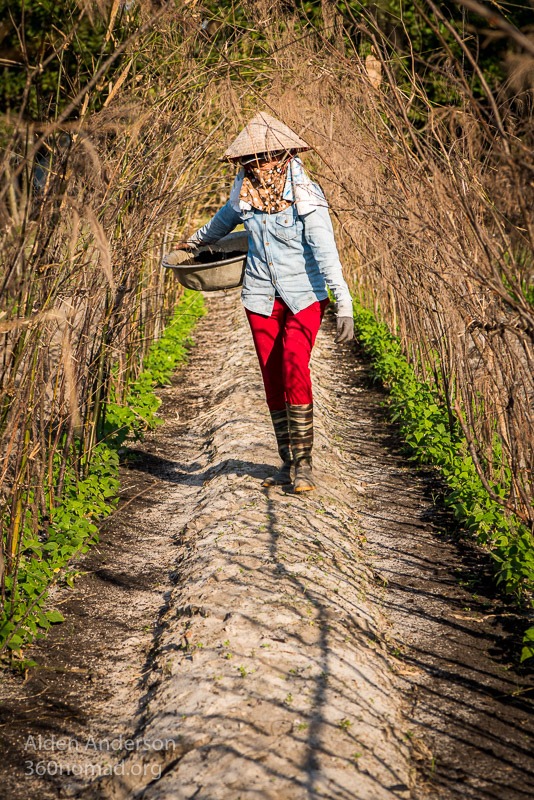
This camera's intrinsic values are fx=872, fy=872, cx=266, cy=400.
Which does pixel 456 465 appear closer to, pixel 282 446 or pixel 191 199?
pixel 282 446

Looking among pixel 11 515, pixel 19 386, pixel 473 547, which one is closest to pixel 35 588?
pixel 11 515

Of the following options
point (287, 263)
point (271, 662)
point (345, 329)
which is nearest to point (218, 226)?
point (287, 263)

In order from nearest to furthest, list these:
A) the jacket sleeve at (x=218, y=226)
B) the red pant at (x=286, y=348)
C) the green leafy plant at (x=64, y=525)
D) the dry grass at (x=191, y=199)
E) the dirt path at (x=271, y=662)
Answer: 1. the dirt path at (x=271, y=662)
2. the dry grass at (x=191, y=199)
3. the green leafy plant at (x=64, y=525)
4. the red pant at (x=286, y=348)
5. the jacket sleeve at (x=218, y=226)

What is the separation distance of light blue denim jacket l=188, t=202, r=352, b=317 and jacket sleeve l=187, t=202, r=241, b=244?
0.08m

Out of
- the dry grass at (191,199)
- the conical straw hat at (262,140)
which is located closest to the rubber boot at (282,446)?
the dry grass at (191,199)

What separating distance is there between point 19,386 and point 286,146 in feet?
5.54

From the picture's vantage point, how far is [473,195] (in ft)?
12.7

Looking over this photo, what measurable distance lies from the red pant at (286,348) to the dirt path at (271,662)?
0.53 metres

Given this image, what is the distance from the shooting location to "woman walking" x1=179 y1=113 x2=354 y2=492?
4102 millimetres

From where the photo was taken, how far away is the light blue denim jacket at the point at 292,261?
13.5ft

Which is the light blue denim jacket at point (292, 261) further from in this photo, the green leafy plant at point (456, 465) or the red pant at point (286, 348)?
the green leafy plant at point (456, 465)

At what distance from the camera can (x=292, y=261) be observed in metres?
4.21

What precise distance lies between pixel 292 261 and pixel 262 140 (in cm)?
58

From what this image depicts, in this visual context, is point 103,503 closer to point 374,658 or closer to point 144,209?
point 144,209
